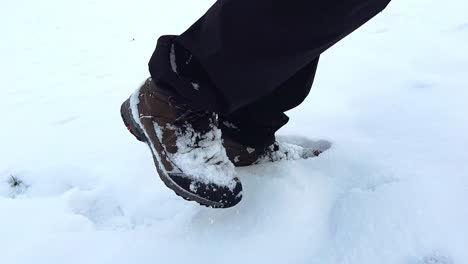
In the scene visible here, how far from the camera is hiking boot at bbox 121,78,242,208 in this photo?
1066 millimetres

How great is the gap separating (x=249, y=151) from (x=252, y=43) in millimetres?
441

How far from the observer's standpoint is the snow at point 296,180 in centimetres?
100

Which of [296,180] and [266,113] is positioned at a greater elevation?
[266,113]

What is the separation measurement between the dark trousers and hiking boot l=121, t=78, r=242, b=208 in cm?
6

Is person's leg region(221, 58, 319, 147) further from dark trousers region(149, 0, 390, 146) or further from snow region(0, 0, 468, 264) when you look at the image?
dark trousers region(149, 0, 390, 146)

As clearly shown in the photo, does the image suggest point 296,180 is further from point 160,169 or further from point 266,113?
point 160,169

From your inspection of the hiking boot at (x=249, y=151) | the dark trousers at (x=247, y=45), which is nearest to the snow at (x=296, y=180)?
the hiking boot at (x=249, y=151)

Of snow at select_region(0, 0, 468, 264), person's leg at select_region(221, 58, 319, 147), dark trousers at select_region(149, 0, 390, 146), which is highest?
dark trousers at select_region(149, 0, 390, 146)

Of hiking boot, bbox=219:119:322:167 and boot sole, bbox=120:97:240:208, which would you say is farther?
hiking boot, bbox=219:119:322:167

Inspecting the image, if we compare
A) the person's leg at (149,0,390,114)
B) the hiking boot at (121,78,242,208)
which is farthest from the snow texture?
the person's leg at (149,0,390,114)

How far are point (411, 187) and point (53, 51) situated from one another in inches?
110

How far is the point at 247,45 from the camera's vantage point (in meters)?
0.95

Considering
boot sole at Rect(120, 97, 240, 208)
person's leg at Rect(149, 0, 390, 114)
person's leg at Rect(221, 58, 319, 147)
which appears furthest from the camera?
person's leg at Rect(221, 58, 319, 147)

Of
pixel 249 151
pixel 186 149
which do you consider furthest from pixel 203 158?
pixel 249 151
